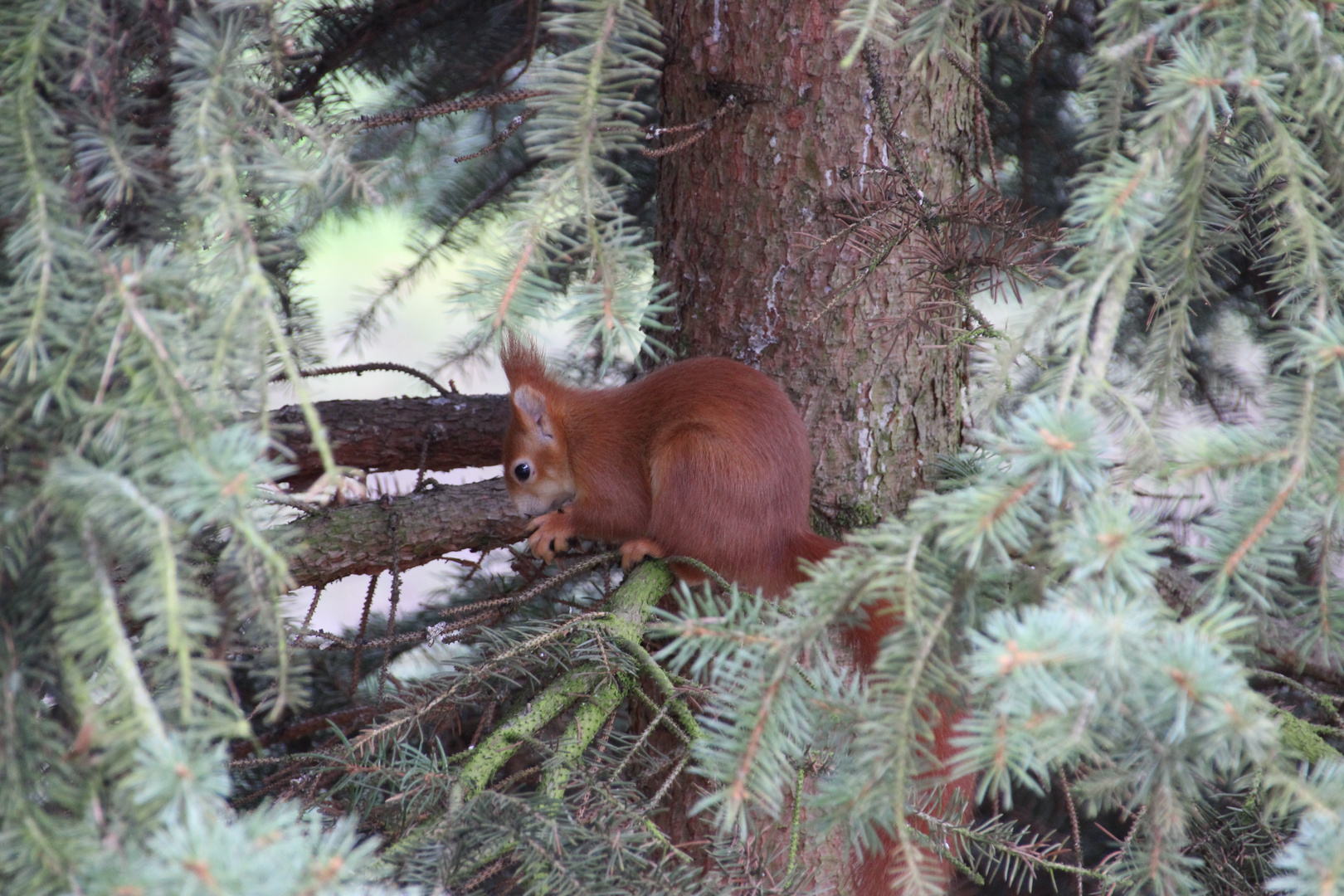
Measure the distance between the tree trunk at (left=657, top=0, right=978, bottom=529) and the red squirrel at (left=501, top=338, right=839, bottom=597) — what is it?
0.08 m

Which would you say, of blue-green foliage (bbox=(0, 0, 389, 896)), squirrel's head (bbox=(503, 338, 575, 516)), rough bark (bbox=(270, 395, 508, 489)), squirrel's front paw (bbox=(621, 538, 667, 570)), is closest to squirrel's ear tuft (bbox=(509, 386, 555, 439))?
squirrel's head (bbox=(503, 338, 575, 516))

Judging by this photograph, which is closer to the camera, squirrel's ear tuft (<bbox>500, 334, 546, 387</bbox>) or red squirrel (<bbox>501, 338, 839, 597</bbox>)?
red squirrel (<bbox>501, 338, 839, 597</bbox>)

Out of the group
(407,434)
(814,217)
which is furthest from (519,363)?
(814,217)

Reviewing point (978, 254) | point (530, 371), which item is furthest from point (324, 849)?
point (530, 371)

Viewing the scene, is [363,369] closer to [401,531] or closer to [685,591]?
[401,531]

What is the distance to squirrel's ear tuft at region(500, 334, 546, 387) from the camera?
70.7 inches

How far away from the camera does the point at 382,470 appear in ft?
5.73

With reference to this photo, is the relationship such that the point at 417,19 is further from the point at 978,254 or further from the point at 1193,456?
the point at 1193,456

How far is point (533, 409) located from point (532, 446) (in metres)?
0.07

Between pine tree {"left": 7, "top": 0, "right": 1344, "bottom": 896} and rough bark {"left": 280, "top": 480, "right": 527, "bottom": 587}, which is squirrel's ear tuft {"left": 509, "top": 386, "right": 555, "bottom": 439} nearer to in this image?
rough bark {"left": 280, "top": 480, "right": 527, "bottom": 587}

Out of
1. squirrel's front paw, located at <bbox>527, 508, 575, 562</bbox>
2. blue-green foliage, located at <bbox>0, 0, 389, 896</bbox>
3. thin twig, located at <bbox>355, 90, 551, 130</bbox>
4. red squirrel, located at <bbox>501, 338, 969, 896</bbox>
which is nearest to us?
blue-green foliage, located at <bbox>0, 0, 389, 896</bbox>

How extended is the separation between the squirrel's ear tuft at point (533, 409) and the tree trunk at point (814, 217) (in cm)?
38

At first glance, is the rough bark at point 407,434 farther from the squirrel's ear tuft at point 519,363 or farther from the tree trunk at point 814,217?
the tree trunk at point 814,217

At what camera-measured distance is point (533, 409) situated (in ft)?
5.80
